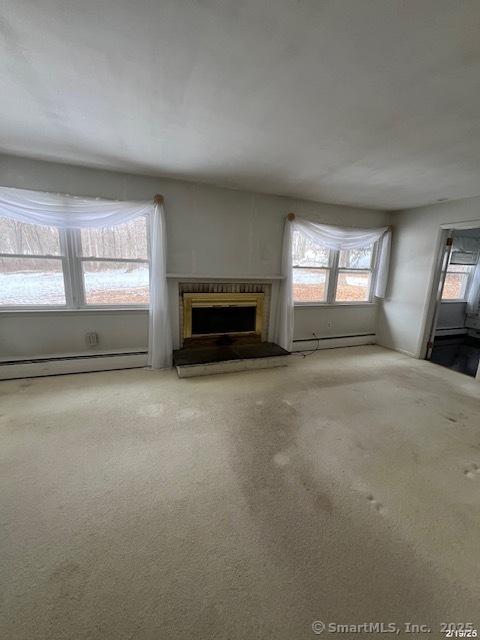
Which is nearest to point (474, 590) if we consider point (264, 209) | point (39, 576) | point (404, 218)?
point (39, 576)

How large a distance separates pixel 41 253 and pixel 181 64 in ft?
8.18

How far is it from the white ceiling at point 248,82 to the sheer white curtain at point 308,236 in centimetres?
121

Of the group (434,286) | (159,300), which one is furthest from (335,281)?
(159,300)

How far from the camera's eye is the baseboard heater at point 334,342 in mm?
4109

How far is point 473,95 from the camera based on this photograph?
4.34 ft

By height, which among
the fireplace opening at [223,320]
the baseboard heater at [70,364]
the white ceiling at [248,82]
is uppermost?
the white ceiling at [248,82]

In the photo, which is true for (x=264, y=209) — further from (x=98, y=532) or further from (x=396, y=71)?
(x=98, y=532)

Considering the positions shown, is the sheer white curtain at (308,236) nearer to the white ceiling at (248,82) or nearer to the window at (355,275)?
the window at (355,275)

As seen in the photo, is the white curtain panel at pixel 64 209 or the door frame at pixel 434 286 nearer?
the white curtain panel at pixel 64 209

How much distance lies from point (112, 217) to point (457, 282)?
6766 millimetres

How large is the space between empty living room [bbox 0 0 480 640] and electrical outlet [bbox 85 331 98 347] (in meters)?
0.05

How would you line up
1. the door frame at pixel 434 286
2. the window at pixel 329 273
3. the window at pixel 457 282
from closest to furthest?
the door frame at pixel 434 286 → the window at pixel 329 273 → the window at pixel 457 282

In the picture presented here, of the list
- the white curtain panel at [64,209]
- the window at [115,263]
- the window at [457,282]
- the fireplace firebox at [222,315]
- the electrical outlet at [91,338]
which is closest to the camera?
the white curtain panel at [64,209]

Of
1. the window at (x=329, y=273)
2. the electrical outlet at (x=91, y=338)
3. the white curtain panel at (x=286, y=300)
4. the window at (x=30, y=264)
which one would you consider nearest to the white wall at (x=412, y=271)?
the window at (x=329, y=273)
